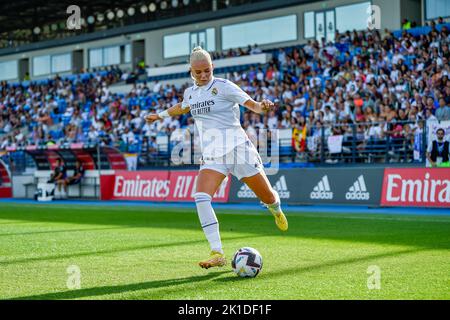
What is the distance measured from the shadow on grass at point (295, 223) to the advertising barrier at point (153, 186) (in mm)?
2722

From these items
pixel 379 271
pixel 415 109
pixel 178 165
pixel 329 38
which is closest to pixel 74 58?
pixel 329 38

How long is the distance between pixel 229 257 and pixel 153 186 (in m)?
Answer: 17.2

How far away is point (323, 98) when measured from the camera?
28.2 meters

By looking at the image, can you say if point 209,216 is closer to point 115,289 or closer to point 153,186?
point 115,289

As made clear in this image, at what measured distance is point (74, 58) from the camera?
5391cm

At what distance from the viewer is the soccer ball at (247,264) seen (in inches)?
336

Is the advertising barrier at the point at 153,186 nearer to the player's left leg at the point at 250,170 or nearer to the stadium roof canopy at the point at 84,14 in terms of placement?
the player's left leg at the point at 250,170

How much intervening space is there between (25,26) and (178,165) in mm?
35463

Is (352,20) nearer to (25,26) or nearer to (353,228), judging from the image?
(353,228)

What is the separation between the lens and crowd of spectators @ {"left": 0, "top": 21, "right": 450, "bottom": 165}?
80.5 feet
